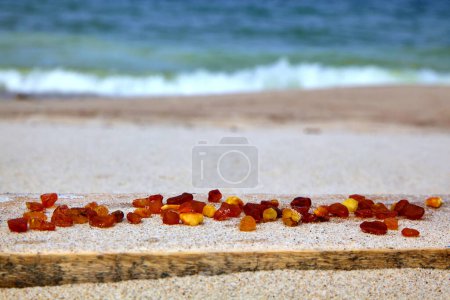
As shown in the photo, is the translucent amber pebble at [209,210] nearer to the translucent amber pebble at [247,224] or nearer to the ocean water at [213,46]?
the translucent amber pebble at [247,224]

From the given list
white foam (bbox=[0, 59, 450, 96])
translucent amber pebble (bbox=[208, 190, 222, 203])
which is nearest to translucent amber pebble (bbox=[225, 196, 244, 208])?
translucent amber pebble (bbox=[208, 190, 222, 203])

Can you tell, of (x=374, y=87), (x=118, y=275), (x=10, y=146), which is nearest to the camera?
(x=118, y=275)

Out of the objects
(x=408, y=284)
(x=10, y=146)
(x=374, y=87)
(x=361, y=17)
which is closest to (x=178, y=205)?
(x=408, y=284)

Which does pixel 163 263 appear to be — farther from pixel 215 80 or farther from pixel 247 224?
pixel 215 80

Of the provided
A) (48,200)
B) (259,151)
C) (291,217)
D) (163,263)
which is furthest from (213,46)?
(163,263)

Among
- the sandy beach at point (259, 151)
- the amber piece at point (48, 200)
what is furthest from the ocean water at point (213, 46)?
the amber piece at point (48, 200)

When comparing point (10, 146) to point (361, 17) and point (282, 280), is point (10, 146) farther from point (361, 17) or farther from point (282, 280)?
point (361, 17)
